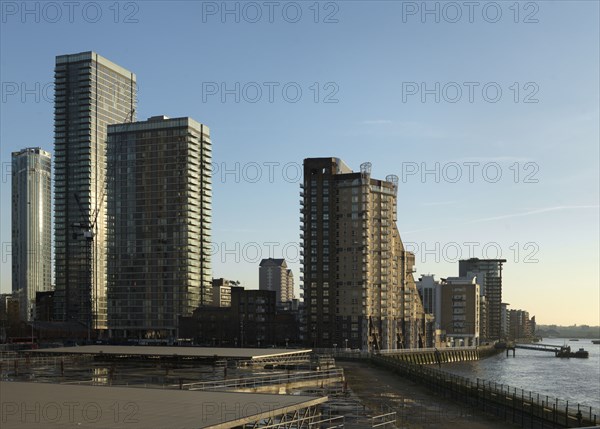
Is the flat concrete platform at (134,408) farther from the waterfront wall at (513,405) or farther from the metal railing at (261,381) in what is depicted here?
the waterfront wall at (513,405)

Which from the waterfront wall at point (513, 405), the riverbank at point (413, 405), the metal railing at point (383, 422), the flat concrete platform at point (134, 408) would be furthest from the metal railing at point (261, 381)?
the waterfront wall at point (513, 405)

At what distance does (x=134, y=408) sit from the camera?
39.2 meters

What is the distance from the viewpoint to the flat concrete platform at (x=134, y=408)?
34062mm

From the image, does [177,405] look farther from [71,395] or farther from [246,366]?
[246,366]

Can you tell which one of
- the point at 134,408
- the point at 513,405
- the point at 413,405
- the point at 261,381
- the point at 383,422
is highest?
the point at 134,408

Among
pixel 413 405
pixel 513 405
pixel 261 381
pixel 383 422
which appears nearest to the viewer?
pixel 383 422

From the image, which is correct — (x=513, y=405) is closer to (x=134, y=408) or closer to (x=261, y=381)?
(x=261, y=381)

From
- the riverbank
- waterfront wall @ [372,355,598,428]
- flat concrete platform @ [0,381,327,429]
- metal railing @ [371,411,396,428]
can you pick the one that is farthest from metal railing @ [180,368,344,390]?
waterfront wall @ [372,355,598,428]

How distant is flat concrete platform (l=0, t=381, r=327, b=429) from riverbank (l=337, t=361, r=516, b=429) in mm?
30263

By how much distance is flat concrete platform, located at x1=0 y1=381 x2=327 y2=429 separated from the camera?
3406 centimetres

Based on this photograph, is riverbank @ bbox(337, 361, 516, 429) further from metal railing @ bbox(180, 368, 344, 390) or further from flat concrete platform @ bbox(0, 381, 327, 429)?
flat concrete platform @ bbox(0, 381, 327, 429)

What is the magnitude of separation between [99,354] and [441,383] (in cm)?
4948

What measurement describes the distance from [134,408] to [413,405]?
184 feet

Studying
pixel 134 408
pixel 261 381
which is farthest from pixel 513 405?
pixel 134 408
